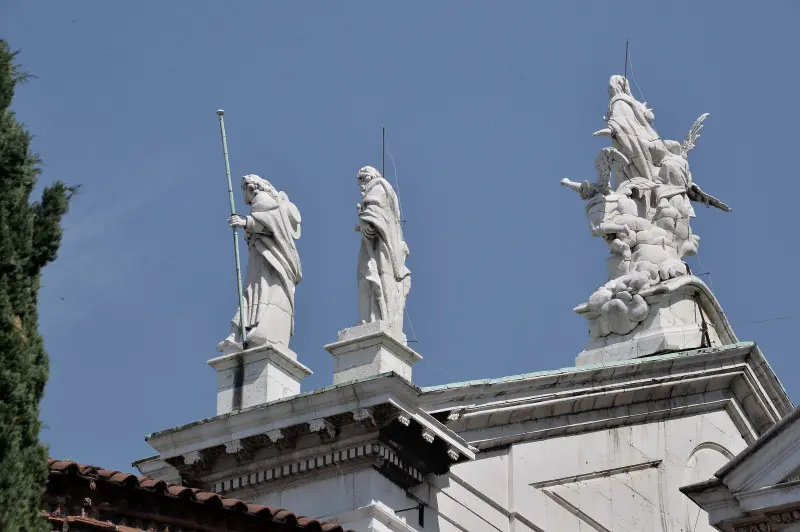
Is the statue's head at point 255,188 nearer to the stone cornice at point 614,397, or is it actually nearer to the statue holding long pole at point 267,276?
the statue holding long pole at point 267,276

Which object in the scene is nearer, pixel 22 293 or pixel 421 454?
pixel 22 293

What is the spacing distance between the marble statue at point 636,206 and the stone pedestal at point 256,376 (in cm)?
495

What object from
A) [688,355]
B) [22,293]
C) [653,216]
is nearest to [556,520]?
[688,355]

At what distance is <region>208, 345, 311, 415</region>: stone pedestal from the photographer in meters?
30.4

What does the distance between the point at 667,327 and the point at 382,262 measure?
179 inches

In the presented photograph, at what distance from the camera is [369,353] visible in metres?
30.0

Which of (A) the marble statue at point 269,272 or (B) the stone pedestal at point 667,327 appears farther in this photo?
(B) the stone pedestal at point 667,327

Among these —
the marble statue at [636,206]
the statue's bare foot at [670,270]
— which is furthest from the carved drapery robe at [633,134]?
the statue's bare foot at [670,270]

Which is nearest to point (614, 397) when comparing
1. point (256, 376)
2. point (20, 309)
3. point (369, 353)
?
point (369, 353)

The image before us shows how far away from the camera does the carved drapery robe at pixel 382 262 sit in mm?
30516

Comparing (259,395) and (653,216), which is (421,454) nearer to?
(259,395)

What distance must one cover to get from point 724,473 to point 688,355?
7.74m

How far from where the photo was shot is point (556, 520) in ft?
102

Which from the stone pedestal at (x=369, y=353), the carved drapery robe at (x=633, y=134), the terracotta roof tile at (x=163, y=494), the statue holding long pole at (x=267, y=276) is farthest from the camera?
the carved drapery robe at (x=633, y=134)
